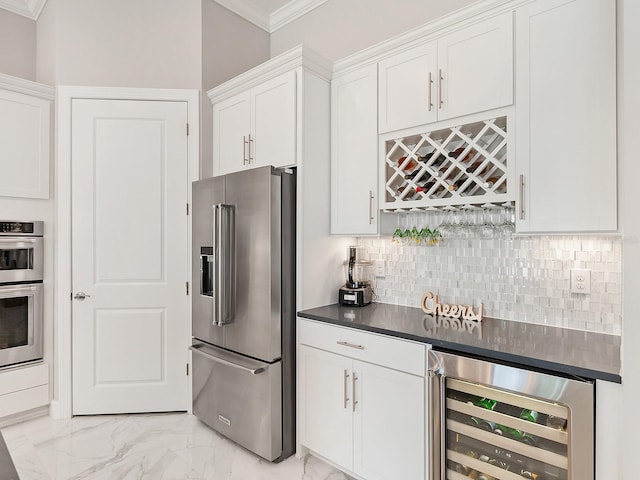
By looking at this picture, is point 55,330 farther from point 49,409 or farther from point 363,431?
point 363,431

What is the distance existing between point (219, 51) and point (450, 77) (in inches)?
77.4

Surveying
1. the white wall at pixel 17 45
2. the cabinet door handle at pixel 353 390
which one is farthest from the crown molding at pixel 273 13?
the cabinet door handle at pixel 353 390

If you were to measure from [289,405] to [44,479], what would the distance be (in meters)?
1.38

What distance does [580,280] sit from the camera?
6.33ft

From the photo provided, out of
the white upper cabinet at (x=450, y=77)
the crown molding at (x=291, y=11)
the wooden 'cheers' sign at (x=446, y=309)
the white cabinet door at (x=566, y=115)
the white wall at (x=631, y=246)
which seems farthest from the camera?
the crown molding at (x=291, y=11)

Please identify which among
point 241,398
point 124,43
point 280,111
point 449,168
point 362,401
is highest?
point 124,43

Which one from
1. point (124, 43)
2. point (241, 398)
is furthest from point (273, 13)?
point (241, 398)

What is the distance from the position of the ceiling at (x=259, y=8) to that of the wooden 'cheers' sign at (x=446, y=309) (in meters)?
2.39

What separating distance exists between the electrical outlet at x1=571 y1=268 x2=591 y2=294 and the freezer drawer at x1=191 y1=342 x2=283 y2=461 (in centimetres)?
161

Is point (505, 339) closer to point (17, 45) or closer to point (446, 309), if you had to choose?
point (446, 309)

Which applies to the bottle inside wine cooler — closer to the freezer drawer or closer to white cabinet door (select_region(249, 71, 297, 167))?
the freezer drawer

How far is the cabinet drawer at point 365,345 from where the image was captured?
1862 mm

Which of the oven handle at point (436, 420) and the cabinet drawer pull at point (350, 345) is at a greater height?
the cabinet drawer pull at point (350, 345)

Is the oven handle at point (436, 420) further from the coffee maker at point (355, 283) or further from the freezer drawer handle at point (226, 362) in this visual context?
the freezer drawer handle at point (226, 362)
